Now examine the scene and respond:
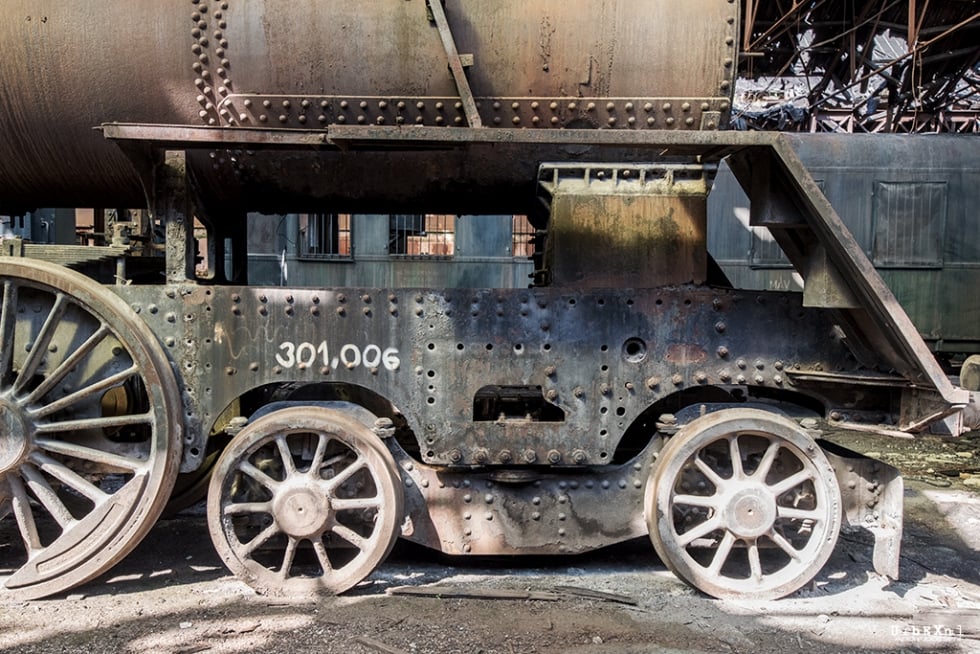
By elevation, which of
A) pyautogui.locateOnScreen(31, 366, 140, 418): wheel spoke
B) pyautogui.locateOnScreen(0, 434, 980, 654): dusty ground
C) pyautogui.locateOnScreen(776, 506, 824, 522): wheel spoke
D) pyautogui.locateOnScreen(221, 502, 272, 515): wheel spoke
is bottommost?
pyautogui.locateOnScreen(0, 434, 980, 654): dusty ground

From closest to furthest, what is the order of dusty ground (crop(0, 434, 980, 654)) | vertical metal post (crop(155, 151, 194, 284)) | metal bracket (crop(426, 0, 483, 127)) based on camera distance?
dusty ground (crop(0, 434, 980, 654))
metal bracket (crop(426, 0, 483, 127))
vertical metal post (crop(155, 151, 194, 284))

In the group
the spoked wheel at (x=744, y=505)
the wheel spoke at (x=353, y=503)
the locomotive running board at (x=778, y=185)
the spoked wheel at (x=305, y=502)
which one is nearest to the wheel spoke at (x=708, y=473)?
the spoked wheel at (x=744, y=505)

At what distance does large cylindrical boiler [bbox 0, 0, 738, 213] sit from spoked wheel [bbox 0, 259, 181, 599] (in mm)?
930

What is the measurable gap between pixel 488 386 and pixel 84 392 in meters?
2.11

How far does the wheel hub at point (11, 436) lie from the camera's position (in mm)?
3316

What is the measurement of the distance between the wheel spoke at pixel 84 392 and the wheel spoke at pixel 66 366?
0.07 metres

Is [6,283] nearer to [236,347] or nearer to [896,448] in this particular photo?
[236,347]

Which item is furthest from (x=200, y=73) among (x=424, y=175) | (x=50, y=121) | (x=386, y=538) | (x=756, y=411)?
(x=756, y=411)

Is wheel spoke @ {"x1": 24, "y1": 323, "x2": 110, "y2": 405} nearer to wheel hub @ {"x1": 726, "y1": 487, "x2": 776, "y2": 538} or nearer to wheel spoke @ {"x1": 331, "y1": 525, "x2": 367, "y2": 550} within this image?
wheel spoke @ {"x1": 331, "y1": 525, "x2": 367, "y2": 550}

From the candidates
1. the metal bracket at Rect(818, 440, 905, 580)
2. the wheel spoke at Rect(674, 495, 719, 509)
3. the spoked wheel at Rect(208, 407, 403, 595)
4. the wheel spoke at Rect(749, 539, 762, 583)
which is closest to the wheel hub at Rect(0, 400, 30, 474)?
the spoked wheel at Rect(208, 407, 403, 595)

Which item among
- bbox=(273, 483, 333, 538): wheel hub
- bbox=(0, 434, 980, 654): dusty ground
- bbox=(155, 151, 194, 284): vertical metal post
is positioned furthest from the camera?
bbox=(155, 151, 194, 284): vertical metal post

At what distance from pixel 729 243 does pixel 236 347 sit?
28.4ft

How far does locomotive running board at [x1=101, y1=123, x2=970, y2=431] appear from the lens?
3.07 m

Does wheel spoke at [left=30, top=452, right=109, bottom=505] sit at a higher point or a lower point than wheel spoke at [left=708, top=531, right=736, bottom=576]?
higher
